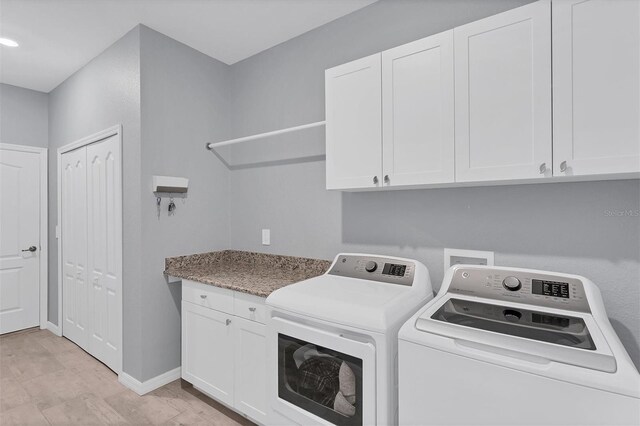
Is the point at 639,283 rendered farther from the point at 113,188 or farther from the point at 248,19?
the point at 113,188

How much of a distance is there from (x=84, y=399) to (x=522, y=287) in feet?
9.38

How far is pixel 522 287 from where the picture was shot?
4.67 ft

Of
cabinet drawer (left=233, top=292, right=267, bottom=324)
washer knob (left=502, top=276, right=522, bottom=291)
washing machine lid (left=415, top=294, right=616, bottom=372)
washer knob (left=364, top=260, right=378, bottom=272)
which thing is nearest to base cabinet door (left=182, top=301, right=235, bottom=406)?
cabinet drawer (left=233, top=292, right=267, bottom=324)

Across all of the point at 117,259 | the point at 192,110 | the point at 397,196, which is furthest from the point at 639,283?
the point at 117,259

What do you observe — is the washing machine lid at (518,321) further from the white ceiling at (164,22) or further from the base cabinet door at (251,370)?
the white ceiling at (164,22)

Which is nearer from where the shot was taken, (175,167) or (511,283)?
(511,283)

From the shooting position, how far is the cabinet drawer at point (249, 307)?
186cm

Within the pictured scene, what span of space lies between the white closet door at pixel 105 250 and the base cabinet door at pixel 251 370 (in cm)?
117

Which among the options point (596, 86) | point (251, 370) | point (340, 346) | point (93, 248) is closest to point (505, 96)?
point (596, 86)

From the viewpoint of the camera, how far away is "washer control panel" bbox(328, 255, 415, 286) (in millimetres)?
1744

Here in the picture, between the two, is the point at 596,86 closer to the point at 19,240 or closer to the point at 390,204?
the point at 390,204

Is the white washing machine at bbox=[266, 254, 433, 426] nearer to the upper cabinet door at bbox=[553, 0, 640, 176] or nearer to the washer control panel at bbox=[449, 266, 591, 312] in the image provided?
the washer control panel at bbox=[449, 266, 591, 312]

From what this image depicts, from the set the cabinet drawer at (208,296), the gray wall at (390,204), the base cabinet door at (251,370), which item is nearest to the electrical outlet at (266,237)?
the gray wall at (390,204)

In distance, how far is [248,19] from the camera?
2303mm
